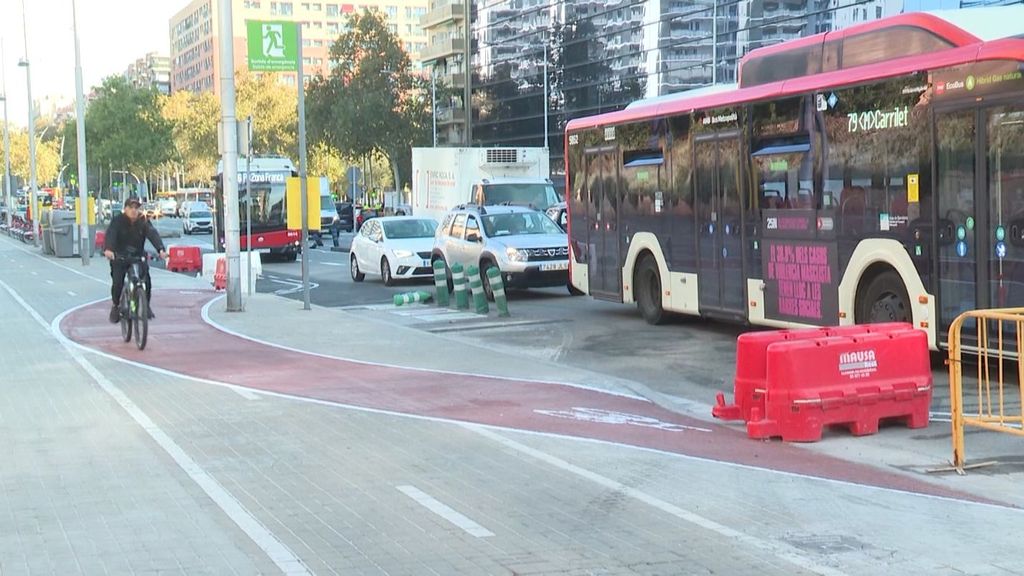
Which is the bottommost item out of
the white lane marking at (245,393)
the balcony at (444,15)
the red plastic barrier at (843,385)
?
the white lane marking at (245,393)

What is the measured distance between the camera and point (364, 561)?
20.6ft

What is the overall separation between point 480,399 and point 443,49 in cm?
9300

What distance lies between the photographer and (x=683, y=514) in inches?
287

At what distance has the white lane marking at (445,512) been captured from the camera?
6.90 m

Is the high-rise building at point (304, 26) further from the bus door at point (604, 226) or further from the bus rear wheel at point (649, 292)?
the bus rear wheel at point (649, 292)

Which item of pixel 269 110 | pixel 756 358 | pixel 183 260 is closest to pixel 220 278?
pixel 183 260

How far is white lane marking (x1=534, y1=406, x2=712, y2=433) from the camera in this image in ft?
34.3

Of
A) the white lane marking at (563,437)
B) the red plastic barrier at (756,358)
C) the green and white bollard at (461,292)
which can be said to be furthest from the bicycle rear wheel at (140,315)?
the red plastic barrier at (756,358)

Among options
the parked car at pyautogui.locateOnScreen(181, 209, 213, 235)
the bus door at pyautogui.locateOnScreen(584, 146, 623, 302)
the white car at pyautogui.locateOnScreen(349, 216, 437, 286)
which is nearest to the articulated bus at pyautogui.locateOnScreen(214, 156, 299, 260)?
the white car at pyautogui.locateOnScreen(349, 216, 437, 286)

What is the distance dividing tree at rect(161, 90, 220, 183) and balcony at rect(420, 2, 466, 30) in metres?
20.7

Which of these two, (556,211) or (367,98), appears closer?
(556,211)

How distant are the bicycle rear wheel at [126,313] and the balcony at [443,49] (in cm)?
8524

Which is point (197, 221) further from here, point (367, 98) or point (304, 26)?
point (304, 26)

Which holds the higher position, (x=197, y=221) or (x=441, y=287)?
(x=197, y=221)
